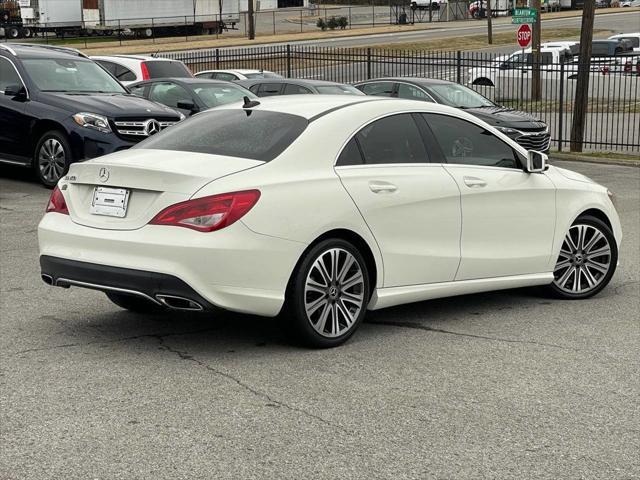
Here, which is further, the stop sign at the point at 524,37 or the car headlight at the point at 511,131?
the stop sign at the point at 524,37

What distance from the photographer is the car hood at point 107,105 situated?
14258 millimetres

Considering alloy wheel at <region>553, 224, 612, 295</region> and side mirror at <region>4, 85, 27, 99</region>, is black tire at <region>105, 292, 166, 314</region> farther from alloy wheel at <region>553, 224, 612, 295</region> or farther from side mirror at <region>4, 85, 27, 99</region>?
side mirror at <region>4, 85, 27, 99</region>

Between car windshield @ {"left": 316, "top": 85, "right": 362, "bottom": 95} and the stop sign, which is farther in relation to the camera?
the stop sign

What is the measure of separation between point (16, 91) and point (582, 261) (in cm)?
896

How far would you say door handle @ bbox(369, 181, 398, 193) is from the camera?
22.6ft

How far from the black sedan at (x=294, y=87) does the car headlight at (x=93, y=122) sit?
623 cm

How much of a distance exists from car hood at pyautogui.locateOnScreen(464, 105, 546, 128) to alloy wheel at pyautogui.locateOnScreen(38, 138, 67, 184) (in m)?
8.00

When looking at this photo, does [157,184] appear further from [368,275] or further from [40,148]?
[40,148]

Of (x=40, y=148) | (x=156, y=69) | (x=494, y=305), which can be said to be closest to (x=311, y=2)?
(x=156, y=69)

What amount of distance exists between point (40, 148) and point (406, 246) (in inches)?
339

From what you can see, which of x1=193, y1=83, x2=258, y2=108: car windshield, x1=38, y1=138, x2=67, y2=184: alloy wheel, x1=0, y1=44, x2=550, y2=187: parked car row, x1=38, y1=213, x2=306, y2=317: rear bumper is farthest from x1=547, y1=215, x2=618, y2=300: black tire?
x1=193, y1=83, x2=258, y2=108: car windshield

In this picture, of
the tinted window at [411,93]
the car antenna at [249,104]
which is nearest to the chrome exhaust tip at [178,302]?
the car antenna at [249,104]

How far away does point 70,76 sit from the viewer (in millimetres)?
15430

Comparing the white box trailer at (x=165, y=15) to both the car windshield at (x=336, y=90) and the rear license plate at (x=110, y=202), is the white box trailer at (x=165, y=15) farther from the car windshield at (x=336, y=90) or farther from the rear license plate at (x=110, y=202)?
the rear license plate at (x=110, y=202)
